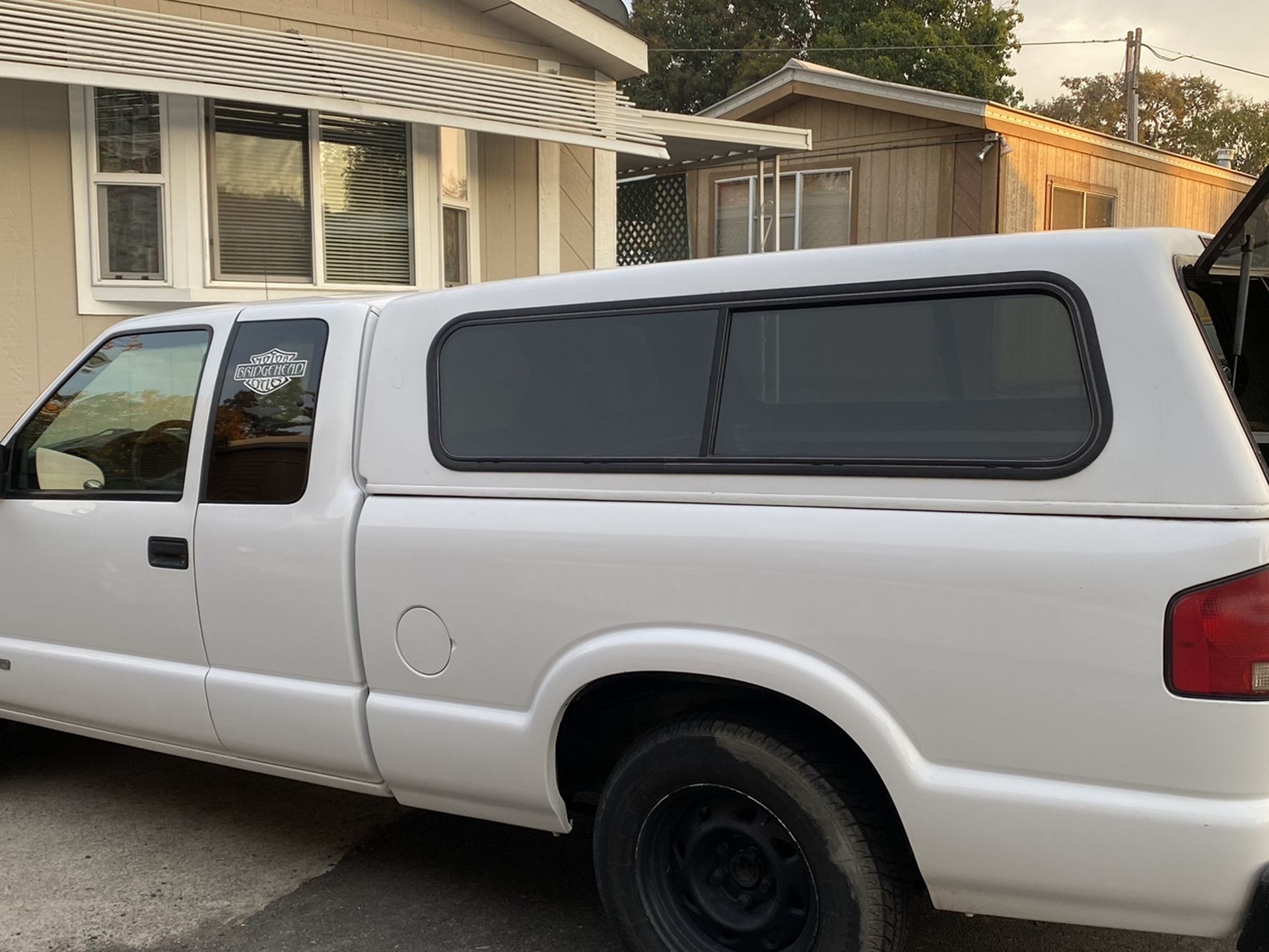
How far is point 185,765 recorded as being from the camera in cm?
479

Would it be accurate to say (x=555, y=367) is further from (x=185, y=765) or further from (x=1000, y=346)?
(x=185, y=765)

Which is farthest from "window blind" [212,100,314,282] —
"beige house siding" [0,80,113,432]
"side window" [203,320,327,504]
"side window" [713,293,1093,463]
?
"side window" [713,293,1093,463]

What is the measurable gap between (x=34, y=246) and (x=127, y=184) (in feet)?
2.41

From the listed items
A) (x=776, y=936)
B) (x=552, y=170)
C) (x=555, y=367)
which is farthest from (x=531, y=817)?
(x=552, y=170)

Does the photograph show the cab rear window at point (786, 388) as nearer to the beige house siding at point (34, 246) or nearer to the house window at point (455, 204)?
the beige house siding at point (34, 246)

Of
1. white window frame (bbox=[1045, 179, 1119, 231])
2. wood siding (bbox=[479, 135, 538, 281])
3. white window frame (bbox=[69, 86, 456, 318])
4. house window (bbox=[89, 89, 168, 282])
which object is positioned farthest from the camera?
white window frame (bbox=[1045, 179, 1119, 231])

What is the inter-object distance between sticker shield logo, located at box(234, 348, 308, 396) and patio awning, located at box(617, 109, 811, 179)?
20.1 feet

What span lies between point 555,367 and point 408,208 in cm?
632

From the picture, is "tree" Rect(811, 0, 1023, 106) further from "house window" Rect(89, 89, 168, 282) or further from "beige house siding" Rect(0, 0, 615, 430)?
"house window" Rect(89, 89, 168, 282)

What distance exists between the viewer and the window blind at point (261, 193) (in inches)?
325

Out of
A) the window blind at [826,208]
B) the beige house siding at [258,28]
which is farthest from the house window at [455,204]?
the window blind at [826,208]

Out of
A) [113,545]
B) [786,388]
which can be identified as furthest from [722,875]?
[113,545]

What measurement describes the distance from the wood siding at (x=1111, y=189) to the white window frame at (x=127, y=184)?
894cm

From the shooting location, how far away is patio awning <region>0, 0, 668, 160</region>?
716 centimetres
